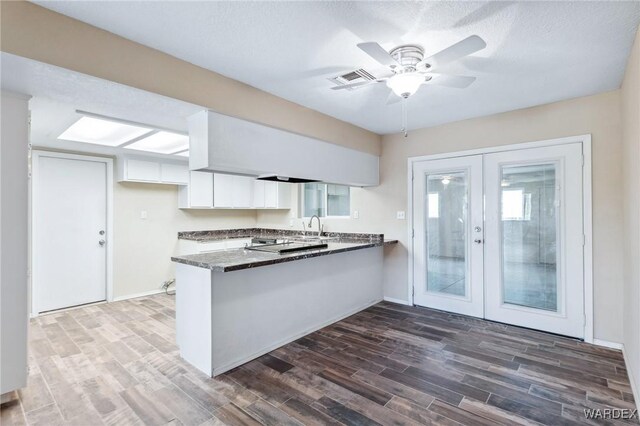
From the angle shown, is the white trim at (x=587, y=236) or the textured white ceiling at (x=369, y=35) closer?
the textured white ceiling at (x=369, y=35)

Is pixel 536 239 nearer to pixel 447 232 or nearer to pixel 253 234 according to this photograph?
pixel 447 232

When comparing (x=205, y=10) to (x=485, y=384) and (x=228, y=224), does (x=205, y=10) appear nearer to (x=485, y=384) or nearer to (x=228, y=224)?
(x=485, y=384)

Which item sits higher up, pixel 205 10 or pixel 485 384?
pixel 205 10

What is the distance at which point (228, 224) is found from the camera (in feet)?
20.3

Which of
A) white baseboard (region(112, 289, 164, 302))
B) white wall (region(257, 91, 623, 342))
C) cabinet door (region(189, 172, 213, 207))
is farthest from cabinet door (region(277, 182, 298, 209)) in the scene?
white baseboard (region(112, 289, 164, 302))

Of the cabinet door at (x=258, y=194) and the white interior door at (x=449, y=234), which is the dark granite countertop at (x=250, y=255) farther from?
the cabinet door at (x=258, y=194)

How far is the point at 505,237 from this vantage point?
3.64 metres

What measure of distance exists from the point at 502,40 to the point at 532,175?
1924 mm

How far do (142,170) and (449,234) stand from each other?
4.46 meters

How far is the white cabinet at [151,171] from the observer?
4602 mm

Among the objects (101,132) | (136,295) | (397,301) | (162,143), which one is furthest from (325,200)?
(136,295)

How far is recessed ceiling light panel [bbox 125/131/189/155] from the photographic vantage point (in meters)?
3.79

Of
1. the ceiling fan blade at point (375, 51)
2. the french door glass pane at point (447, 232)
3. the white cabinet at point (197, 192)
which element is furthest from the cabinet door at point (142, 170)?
the ceiling fan blade at point (375, 51)

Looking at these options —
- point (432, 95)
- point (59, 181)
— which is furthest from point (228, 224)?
point (432, 95)
